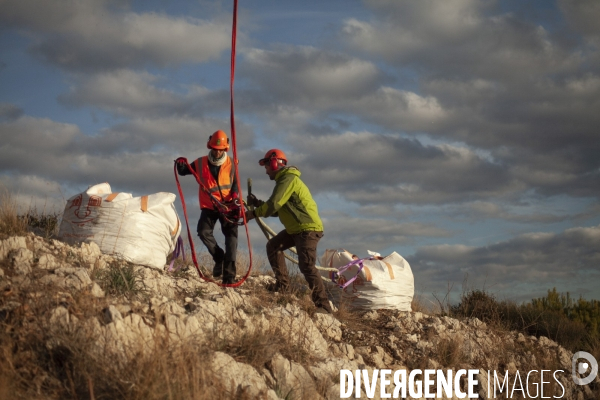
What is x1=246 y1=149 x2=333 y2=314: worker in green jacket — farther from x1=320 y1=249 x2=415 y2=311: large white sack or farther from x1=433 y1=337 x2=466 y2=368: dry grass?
x1=433 y1=337 x2=466 y2=368: dry grass

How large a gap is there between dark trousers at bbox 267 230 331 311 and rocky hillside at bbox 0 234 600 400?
0.88 feet

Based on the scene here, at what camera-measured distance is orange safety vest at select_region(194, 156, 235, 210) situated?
8.80 meters

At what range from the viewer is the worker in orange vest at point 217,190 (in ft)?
28.9

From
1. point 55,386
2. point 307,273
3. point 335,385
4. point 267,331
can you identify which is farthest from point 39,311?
point 307,273

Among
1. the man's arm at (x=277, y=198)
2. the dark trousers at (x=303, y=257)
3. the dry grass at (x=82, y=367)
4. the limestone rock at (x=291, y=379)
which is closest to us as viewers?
the dry grass at (x=82, y=367)

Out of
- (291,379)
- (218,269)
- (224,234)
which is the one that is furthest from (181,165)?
(291,379)

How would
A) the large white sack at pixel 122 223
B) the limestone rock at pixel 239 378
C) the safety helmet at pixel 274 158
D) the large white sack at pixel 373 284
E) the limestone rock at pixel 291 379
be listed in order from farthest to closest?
the large white sack at pixel 373 284
the safety helmet at pixel 274 158
the large white sack at pixel 122 223
the limestone rock at pixel 291 379
the limestone rock at pixel 239 378

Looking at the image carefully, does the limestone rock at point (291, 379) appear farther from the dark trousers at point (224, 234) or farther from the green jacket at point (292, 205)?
the dark trousers at point (224, 234)

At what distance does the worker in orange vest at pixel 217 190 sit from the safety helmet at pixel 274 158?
1.56 feet

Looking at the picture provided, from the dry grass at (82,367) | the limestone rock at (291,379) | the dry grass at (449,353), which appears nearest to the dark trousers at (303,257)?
the dry grass at (449,353)

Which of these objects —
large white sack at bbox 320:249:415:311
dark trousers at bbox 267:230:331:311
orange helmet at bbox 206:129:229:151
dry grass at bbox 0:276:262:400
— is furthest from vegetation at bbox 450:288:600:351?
dry grass at bbox 0:276:262:400

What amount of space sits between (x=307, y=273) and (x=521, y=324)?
6216 millimetres

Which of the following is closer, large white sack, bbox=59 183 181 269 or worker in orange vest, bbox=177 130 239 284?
large white sack, bbox=59 183 181 269

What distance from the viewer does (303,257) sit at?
28.3ft
